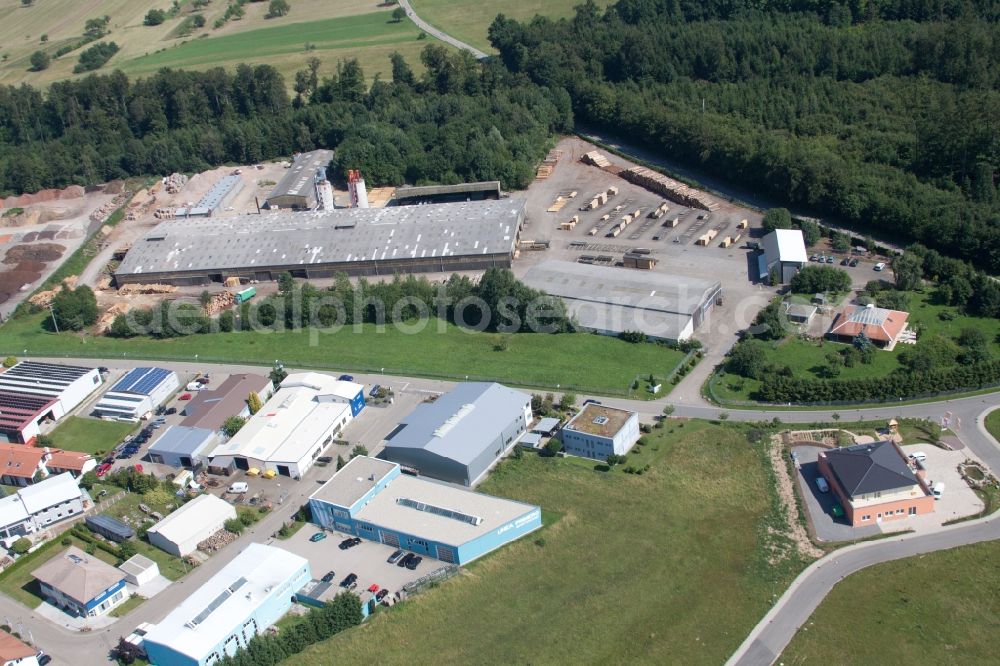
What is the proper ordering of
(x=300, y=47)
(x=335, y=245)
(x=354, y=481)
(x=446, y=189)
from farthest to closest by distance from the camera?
(x=300, y=47)
(x=446, y=189)
(x=335, y=245)
(x=354, y=481)

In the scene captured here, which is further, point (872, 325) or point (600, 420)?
point (872, 325)

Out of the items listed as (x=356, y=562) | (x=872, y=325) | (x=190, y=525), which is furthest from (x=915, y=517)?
(x=190, y=525)

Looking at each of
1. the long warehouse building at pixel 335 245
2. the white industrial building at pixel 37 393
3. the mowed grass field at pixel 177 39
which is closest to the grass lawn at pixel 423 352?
the white industrial building at pixel 37 393

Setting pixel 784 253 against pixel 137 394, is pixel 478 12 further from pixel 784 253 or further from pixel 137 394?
pixel 137 394

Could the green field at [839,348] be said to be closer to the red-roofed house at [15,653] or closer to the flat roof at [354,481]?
the flat roof at [354,481]

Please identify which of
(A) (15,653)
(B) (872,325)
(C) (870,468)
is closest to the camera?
(A) (15,653)

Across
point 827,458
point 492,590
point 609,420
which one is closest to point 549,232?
point 609,420
